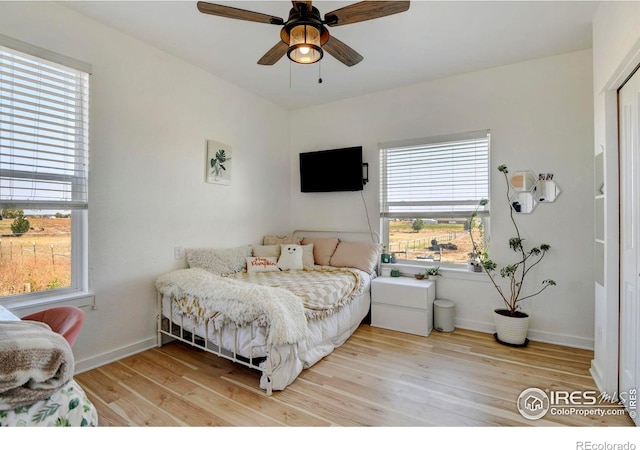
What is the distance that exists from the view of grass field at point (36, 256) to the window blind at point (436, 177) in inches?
122

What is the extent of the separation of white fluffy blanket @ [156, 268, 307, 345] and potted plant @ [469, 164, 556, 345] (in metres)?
1.99

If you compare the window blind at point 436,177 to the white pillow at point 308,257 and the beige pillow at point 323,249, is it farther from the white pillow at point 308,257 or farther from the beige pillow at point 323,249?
the white pillow at point 308,257

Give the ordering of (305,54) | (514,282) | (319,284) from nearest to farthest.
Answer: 1. (305,54)
2. (319,284)
3. (514,282)

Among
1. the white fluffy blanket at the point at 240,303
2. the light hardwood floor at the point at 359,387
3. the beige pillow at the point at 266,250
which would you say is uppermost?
the beige pillow at the point at 266,250

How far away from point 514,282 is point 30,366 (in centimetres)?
351

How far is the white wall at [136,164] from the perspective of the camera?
90.0 inches

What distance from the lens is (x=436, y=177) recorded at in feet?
11.2

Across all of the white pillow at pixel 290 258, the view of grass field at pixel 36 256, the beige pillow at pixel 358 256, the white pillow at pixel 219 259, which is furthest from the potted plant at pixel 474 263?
the view of grass field at pixel 36 256

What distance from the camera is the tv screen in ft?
12.4

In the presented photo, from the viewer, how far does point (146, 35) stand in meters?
2.53

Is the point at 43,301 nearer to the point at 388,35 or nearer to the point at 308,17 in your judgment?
the point at 308,17
